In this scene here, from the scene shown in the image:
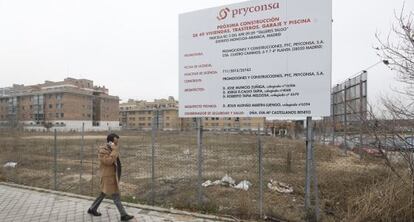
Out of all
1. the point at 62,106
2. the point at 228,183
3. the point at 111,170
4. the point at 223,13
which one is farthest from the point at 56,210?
the point at 62,106

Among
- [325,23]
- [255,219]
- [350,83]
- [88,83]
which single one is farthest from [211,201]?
[88,83]

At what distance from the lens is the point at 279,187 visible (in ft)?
31.8

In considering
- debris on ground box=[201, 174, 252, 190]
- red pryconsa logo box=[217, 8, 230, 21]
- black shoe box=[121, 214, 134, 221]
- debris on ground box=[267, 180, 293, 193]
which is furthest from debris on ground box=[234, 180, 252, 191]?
red pryconsa logo box=[217, 8, 230, 21]

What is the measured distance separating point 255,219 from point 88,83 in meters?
120

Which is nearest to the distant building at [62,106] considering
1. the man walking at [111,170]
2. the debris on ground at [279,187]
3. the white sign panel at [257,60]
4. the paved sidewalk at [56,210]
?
the paved sidewalk at [56,210]

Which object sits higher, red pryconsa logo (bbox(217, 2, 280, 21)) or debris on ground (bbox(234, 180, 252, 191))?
red pryconsa logo (bbox(217, 2, 280, 21))

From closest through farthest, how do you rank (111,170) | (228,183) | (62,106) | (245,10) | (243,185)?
(111,170)
(245,10)
(243,185)
(228,183)
(62,106)

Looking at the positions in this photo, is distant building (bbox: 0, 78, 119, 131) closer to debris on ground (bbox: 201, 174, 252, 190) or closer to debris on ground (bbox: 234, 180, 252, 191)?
debris on ground (bbox: 201, 174, 252, 190)

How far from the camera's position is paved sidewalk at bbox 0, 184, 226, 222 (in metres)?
6.71

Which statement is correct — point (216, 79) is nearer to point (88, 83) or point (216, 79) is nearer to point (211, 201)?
point (211, 201)

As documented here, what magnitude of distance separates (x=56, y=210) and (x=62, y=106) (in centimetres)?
9893

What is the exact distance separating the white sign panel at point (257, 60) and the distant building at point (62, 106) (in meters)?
89.2

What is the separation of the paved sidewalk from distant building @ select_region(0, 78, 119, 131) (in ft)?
286

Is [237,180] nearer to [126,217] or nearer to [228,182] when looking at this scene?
[228,182]
